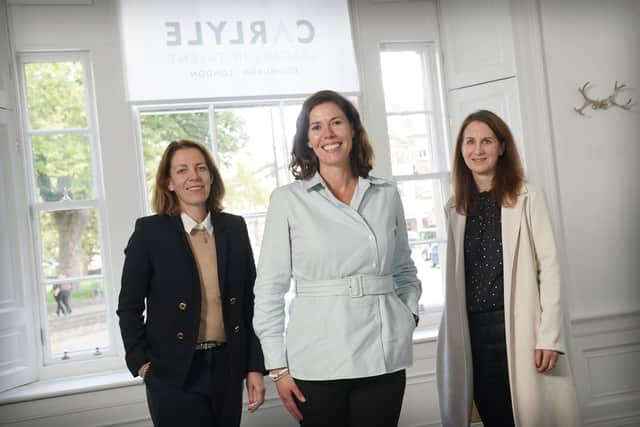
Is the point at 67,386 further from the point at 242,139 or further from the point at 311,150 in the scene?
the point at 311,150

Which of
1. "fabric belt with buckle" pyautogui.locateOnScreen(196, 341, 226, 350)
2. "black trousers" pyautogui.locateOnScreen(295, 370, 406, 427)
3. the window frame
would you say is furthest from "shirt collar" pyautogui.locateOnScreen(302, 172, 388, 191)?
the window frame

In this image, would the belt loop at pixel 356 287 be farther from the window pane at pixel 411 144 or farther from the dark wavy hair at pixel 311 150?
the window pane at pixel 411 144

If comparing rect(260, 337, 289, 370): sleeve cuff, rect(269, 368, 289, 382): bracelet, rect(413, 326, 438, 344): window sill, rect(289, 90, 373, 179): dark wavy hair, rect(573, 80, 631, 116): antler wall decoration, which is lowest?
rect(413, 326, 438, 344): window sill

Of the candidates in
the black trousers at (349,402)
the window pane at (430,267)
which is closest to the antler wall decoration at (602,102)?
the window pane at (430,267)

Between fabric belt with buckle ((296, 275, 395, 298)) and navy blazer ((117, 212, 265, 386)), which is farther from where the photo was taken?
navy blazer ((117, 212, 265, 386))

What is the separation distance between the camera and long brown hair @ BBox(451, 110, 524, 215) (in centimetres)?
239

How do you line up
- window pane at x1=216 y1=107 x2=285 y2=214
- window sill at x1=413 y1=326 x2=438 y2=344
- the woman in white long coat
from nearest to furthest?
the woman in white long coat, window sill at x1=413 y1=326 x2=438 y2=344, window pane at x1=216 y1=107 x2=285 y2=214

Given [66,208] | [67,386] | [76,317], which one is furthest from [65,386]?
[66,208]

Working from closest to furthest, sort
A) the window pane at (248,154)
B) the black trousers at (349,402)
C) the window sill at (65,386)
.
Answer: the black trousers at (349,402), the window sill at (65,386), the window pane at (248,154)

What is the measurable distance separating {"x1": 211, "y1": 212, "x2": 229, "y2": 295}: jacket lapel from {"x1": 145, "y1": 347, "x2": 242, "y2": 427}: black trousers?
0.26 metres

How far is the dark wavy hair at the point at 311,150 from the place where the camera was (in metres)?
1.92

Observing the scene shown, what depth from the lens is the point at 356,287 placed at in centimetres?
179

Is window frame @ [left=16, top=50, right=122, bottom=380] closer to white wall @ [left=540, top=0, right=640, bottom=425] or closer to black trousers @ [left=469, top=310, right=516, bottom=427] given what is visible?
black trousers @ [left=469, top=310, right=516, bottom=427]

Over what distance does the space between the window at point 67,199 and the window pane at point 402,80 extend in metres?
1.80
